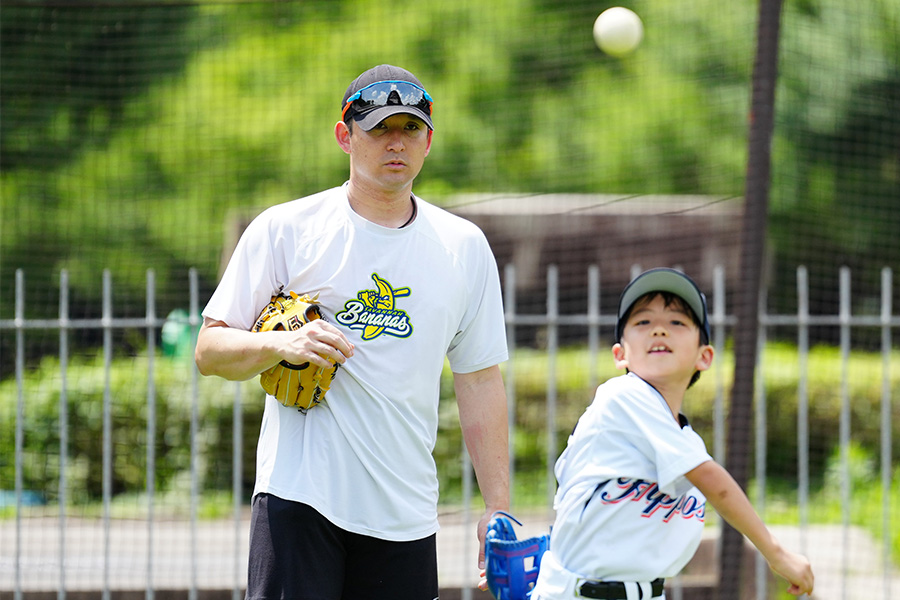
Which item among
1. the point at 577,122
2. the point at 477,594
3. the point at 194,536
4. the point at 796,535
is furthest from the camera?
the point at 577,122

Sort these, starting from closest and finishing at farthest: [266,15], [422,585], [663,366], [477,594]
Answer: [663,366], [422,585], [477,594], [266,15]

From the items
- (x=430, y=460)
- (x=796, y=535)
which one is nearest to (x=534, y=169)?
(x=796, y=535)

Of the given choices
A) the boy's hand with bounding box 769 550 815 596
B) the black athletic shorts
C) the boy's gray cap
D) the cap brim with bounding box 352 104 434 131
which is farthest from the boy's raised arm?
the cap brim with bounding box 352 104 434 131

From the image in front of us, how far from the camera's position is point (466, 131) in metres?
12.5

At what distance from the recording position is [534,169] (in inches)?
496

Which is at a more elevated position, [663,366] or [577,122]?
[577,122]

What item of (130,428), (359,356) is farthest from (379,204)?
(130,428)

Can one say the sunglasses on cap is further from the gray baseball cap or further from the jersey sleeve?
the jersey sleeve

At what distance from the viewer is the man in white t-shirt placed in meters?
2.70

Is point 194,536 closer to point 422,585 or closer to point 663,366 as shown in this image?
point 422,585

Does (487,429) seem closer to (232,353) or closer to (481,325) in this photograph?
(481,325)

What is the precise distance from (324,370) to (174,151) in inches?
419

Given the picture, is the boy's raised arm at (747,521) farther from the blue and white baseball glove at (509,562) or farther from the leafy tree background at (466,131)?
the leafy tree background at (466,131)

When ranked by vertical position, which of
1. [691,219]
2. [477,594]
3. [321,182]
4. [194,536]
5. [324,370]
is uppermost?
[321,182]
